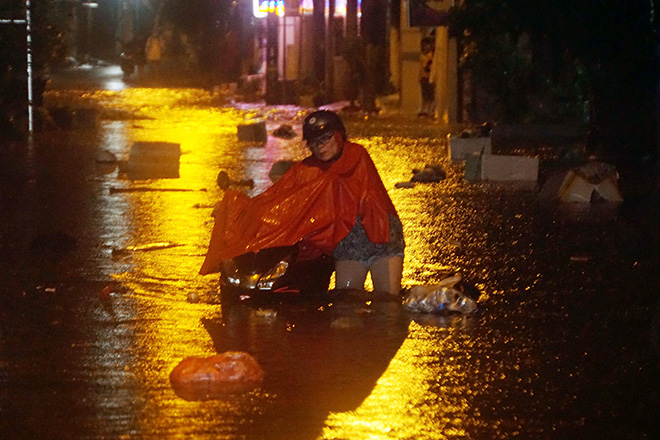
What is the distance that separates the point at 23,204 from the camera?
445 inches

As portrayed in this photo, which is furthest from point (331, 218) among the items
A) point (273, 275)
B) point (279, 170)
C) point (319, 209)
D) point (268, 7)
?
point (268, 7)

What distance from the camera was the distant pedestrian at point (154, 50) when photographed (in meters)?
50.3

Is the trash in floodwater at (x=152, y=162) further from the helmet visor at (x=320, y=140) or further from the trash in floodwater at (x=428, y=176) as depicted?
the helmet visor at (x=320, y=140)

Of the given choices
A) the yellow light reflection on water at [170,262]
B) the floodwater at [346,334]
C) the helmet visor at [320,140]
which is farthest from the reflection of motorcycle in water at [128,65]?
the helmet visor at [320,140]

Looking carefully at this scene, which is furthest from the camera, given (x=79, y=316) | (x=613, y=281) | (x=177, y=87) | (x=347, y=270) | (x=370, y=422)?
(x=177, y=87)

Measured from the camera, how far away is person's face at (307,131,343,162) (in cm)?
A: 713

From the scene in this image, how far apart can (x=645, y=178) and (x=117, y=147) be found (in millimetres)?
7878

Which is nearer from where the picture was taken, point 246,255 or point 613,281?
point 246,255

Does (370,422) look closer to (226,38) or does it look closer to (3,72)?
(3,72)

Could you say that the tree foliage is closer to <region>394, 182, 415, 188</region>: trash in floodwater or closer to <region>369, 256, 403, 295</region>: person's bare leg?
<region>394, 182, 415, 188</region>: trash in floodwater

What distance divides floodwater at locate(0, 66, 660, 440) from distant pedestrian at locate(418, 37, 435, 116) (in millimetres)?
13241

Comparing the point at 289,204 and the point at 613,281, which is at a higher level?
the point at 289,204

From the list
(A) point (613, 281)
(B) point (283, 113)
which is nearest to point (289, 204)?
(A) point (613, 281)

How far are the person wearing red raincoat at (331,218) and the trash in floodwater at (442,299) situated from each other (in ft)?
0.95
